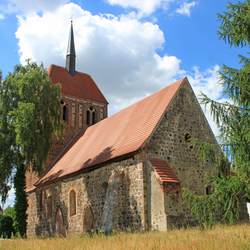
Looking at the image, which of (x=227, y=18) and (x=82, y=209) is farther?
(x=82, y=209)

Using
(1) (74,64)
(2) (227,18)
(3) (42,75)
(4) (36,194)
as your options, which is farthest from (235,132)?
(1) (74,64)

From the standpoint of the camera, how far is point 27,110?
16516mm

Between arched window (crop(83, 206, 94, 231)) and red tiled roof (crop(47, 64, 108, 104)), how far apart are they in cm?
1341

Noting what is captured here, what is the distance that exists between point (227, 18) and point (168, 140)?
570 centimetres

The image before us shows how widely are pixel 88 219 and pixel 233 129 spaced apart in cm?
902

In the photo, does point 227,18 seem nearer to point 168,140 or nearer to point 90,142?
point 168,140

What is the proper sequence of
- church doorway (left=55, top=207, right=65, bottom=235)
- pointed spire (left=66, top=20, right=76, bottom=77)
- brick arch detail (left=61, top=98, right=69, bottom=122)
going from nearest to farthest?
church doorway (left=55, top=207, right=65, bottom=235)
brick arch detail (left=61, top=98, right=69, bottom=122)
pointed spire (left=66, top=20, right=76, bottom=77)

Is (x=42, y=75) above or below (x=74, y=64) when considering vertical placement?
below

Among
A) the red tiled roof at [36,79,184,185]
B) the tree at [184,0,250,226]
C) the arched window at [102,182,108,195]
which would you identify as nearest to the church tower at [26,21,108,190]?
the red tiled roof at [36,79,184,185]

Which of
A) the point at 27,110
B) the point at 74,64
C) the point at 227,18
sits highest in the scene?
the point at 74,64

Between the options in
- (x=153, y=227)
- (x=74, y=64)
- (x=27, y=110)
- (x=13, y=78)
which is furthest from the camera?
(x=74, y=64)

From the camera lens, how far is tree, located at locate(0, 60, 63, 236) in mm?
16578

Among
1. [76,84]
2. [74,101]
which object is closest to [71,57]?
[76,84]

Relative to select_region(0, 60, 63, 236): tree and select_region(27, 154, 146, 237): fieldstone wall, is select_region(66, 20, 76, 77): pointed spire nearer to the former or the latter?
select_region(0, 60, 63, 236): tree
